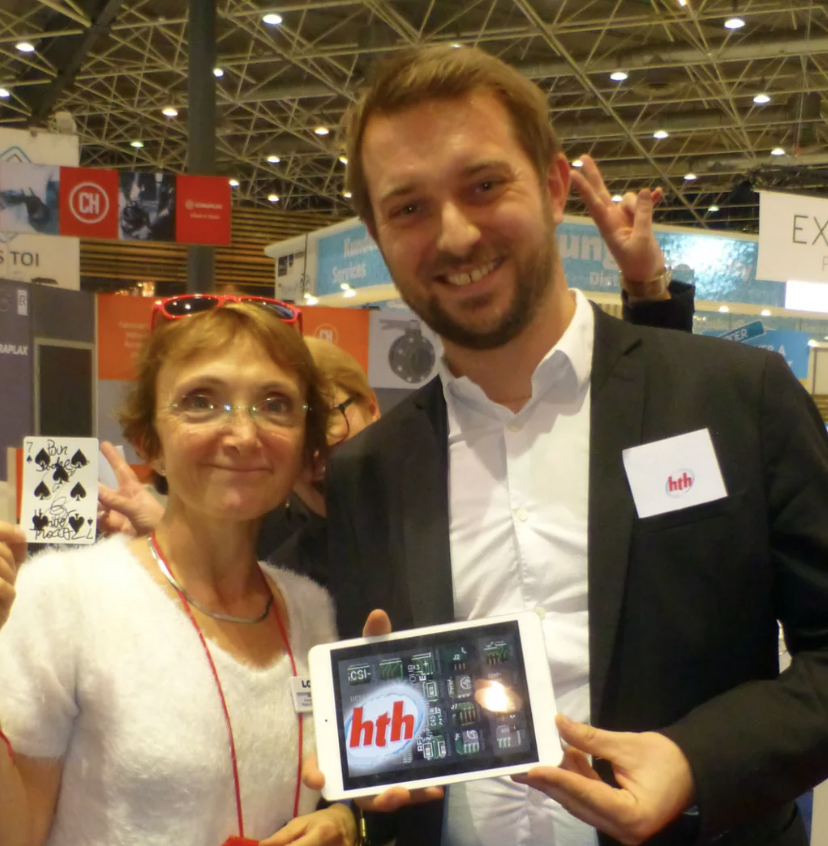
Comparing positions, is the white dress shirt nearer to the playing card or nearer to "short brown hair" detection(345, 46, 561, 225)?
"short brown hair" detection(345, 46, 561, 225)

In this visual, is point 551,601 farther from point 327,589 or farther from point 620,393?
point 327,589

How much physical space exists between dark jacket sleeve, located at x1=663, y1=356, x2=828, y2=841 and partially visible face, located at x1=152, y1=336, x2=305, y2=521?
2.43ft

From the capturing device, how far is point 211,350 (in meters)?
1.54

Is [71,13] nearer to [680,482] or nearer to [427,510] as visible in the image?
[427,510]

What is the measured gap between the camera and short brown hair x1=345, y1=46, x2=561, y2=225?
1537mm

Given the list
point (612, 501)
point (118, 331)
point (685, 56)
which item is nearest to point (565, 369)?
point (612, 501)

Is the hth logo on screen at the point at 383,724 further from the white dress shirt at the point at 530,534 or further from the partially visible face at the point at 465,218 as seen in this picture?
the partially visible face at the point at 465,218

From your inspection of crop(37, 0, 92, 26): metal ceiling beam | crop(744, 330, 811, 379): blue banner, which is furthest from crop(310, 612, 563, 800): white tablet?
crop(37, 0, 92, 26): metal ceiling beam

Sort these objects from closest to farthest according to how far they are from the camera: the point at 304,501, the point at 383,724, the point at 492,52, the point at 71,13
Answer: the point at 383,724
the point at 304,501
the point at 71,13
the point at 492,52

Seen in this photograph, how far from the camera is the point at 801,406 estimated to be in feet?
4.58

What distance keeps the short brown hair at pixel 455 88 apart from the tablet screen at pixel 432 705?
0.85m

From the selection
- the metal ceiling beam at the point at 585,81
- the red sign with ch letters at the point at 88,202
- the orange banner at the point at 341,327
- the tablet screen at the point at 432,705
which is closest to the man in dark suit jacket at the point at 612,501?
the tablet screen at the point at 432,705

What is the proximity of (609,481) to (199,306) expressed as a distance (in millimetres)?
785

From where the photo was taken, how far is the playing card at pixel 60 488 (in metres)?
2.20
